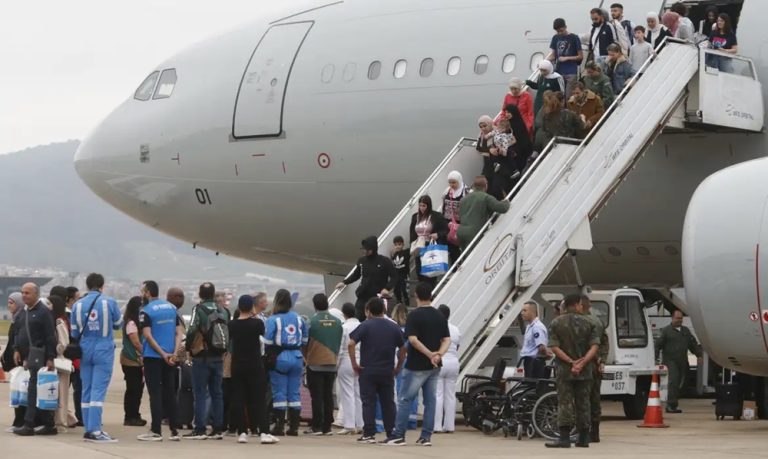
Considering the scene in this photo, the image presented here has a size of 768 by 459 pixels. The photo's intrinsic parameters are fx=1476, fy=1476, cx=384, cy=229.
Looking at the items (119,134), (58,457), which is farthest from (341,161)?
(58,457)

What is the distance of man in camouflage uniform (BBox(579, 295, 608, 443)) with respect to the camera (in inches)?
515

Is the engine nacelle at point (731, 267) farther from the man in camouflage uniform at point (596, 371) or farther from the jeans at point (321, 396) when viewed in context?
the jeans at point (321, 396)

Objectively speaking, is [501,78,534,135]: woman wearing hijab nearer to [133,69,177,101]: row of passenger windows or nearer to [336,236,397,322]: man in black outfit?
[336,236,397,322]: man in black outfit

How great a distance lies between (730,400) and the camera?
54.2 ft

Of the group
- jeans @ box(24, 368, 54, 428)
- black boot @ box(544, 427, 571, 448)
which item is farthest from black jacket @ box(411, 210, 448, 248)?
jeans @ box(24, 368, 54, 428)

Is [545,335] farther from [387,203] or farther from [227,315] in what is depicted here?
[387,203]

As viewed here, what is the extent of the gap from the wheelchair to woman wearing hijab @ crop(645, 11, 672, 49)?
4.57 meters

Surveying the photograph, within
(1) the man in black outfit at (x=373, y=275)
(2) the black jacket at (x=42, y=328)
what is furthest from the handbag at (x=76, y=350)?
(1) the man in black outfit at (x=373, y=275)

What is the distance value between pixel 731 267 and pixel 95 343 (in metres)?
6.02

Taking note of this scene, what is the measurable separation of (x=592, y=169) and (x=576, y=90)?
0.99m

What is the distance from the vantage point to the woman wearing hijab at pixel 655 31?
55.0 ft

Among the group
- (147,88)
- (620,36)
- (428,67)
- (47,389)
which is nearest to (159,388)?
(47,389)

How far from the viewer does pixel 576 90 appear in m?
16.2

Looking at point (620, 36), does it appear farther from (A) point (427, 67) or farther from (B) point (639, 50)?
(A) point (427, 67)
